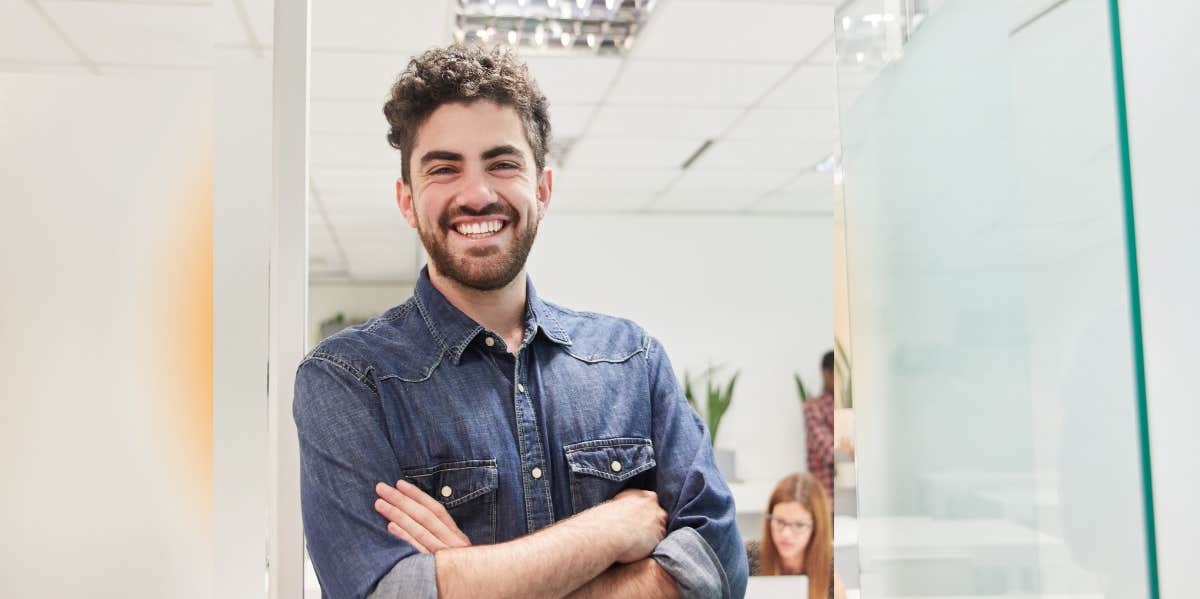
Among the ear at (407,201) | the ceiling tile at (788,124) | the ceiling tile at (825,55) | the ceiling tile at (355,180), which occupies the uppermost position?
the ceiling tile at (825,55)

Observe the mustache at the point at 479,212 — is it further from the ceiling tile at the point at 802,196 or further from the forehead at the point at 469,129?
the ceiling tile at the point at 802,196

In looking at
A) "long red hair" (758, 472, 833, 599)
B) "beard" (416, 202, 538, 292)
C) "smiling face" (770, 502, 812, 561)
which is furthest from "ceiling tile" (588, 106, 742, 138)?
"beard" (416, 202, 538, 292)

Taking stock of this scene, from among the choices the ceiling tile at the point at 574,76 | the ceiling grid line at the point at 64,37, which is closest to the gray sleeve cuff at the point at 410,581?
the ceiling tile at the point at 574,76

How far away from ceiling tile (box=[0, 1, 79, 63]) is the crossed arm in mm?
2955

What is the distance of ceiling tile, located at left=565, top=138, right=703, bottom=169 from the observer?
17.7 feet

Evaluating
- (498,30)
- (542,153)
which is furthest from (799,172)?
(542,153)

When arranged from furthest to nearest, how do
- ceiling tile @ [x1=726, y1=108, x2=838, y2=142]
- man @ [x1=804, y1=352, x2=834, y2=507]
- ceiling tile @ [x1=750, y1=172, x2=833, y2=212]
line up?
man @ [x1=804, y1=352, x2=834, y2=507] → ceiling tile @ [x1=750, y1=172, x2=833, y2=212] → ceiling tile @ [x1=726, y1=108, x2=838, y2=142]

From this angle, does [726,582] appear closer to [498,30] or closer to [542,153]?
[542,153]

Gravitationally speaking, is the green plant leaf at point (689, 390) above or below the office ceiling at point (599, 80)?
below

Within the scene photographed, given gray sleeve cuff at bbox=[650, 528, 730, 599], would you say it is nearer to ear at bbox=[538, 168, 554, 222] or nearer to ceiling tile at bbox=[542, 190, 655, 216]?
ear at bbox=[538, 168, 554, 222]

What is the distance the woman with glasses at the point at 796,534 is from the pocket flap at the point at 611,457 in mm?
2765

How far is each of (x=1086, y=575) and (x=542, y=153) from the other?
101 cm

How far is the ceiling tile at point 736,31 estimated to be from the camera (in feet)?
11.4

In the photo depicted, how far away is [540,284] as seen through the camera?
7.46 m
